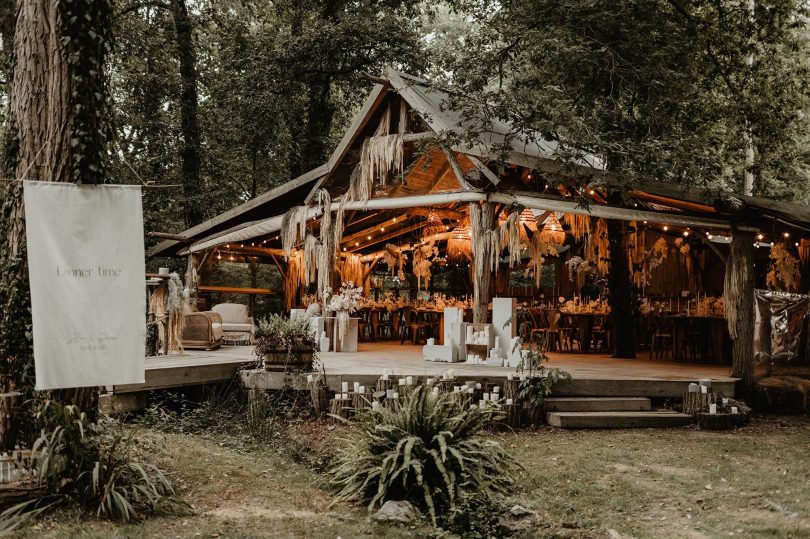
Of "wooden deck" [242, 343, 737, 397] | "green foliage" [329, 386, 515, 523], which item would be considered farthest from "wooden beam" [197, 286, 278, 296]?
"green foliage" [329, 386, 515, 523]

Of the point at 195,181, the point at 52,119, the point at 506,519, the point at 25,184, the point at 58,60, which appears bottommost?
the point at 506,519

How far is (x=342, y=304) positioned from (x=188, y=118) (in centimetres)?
970

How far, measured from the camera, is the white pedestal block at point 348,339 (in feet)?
40.3

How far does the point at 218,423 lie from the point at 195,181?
12.0 meters

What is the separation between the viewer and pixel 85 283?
5246 millimetres

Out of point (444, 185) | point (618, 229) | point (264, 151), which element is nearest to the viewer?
point (618, 229)

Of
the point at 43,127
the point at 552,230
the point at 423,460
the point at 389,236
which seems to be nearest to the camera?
the point at 43,127

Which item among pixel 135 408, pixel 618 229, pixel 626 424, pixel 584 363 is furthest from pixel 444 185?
pixel 135 408

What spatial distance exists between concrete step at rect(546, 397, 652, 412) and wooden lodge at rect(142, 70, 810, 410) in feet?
0.49

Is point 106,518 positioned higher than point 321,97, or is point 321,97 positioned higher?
point 321,97

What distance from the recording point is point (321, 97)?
68.2 feet

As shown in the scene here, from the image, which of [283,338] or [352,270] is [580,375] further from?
[352,270]

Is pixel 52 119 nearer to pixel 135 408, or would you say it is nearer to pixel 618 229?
pixel 135 408

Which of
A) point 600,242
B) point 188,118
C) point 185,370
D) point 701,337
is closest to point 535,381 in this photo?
point 185,370
